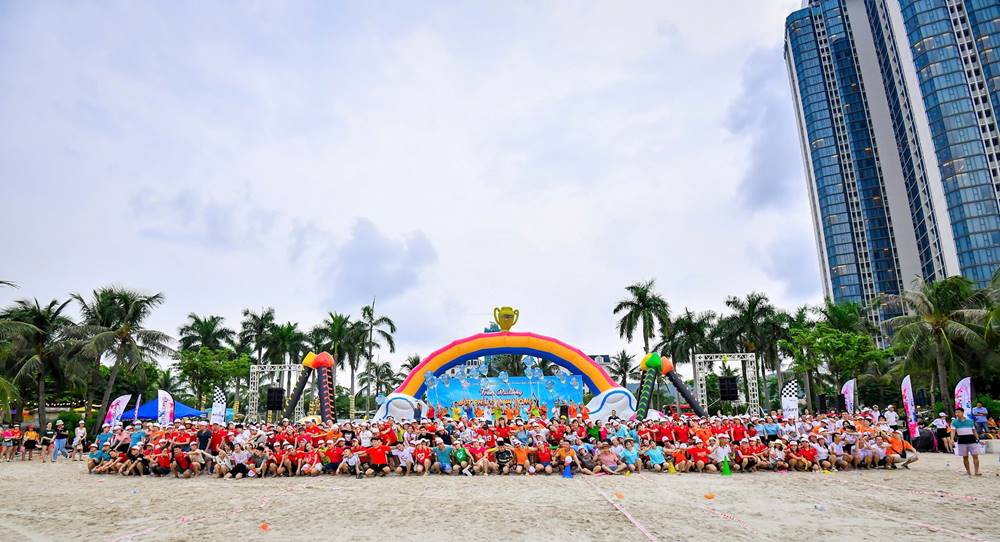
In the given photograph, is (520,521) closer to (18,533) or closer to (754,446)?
(18,533)

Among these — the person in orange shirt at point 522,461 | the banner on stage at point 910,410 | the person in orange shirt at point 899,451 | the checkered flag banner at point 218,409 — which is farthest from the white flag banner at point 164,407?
the banner on stage at point 910,410

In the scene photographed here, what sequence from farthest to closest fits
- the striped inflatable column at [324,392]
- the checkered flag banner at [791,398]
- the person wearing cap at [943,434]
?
the striped inflatable column at [324,392] < the checkered flag banner at [791,398] < the person wearing cap at [943,434]

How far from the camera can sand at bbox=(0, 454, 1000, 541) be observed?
238 inches

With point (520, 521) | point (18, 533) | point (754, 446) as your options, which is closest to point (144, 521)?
point (18, 533)

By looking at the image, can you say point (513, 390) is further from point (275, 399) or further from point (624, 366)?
point (624, 366)

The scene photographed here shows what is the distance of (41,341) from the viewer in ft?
87.1

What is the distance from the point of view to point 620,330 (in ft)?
123

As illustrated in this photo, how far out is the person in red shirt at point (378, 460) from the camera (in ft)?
39.6

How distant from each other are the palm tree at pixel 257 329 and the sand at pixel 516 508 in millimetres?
32852

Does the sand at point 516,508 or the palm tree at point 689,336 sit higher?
the palm tree at point 689,336

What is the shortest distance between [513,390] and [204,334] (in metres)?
27.9

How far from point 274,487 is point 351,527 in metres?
4.61

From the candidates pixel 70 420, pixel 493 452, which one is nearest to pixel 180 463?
pixel 493 452

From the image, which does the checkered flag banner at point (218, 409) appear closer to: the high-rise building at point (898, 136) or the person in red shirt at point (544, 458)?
the person in red shirt at point (544, 458)
